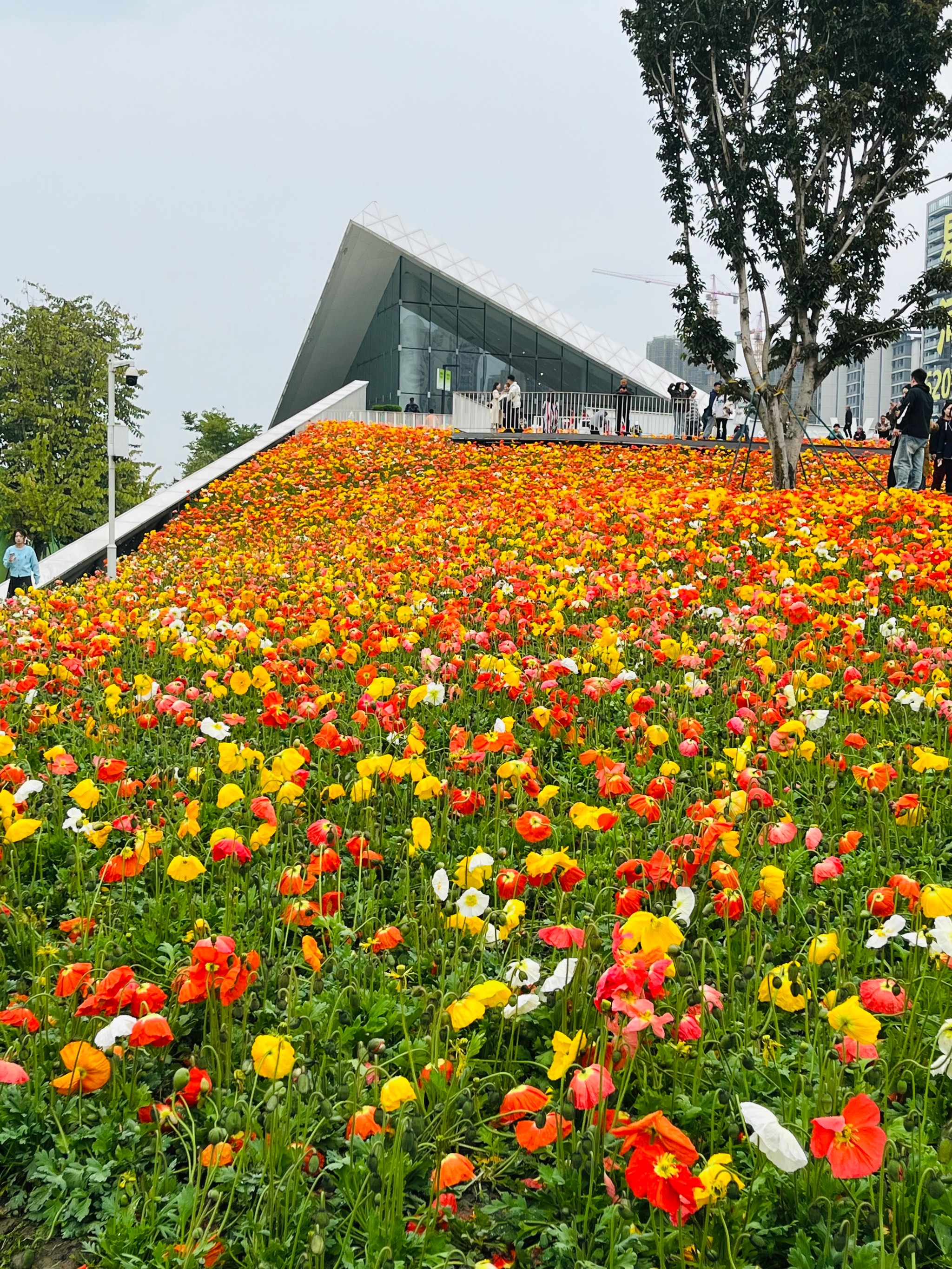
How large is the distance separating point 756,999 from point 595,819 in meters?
0.63

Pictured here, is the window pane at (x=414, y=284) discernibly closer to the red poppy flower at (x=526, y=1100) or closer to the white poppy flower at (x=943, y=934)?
the white poppy flower at (x=943, y=934)

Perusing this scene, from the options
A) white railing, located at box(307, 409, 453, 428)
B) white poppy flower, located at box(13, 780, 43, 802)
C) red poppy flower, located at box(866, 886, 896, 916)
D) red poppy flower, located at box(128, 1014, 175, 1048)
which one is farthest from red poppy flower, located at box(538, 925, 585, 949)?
white railing, located at box(307, 409, 453, 428)

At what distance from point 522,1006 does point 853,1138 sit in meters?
0.81

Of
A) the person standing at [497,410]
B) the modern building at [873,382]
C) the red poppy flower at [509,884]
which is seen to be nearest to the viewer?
the red poppy flower at [509,884]

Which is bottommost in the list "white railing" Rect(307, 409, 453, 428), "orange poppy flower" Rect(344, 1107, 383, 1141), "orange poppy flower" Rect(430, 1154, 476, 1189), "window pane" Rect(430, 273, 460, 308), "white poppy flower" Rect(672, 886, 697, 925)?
"orange poppy flower" Rect(430, 1154, 476, 1189)

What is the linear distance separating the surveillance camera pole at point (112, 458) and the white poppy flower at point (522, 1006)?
10482 millimetres

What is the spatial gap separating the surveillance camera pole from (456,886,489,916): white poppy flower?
10254 mm

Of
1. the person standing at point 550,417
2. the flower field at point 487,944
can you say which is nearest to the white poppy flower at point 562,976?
the flower field at point 487,944

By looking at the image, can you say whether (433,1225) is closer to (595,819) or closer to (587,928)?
(587,928)

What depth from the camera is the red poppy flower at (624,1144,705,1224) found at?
1.46 meters

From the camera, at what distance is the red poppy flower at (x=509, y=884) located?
245 centimetres

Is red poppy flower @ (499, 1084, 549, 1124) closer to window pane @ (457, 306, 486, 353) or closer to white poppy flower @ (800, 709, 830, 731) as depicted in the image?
white poppy flower @ (800, 709, 830, 731)

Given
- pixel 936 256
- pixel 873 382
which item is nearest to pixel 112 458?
pixel 936 256

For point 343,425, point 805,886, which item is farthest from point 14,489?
point 805,886
